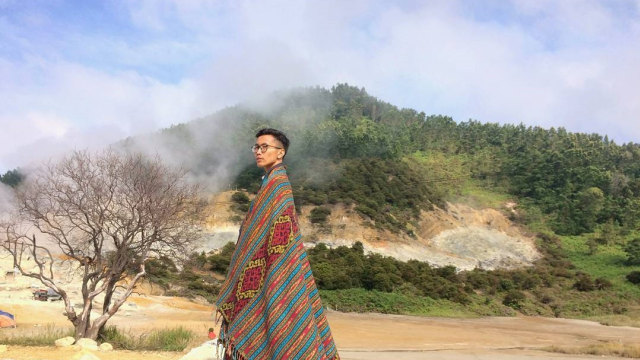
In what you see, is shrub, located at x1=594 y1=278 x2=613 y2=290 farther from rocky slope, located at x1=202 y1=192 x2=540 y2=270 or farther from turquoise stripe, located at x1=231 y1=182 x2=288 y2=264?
turquoise stripe, located at x1=231 y1=182 x2=288 y2=264

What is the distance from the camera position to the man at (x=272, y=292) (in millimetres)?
2615

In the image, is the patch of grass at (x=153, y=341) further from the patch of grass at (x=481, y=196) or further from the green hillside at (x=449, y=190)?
the patch of grass at (x=481, y=196)

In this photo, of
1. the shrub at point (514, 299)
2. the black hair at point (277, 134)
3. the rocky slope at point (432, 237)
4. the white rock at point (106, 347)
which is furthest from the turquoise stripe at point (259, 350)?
the rocky slope at point (432, 237)

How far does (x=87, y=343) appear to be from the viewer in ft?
32.4

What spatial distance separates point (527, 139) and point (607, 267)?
121 ft

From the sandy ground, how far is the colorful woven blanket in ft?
23.9

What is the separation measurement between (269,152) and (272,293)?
84cm

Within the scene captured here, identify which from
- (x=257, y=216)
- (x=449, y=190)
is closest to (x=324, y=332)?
(x=257, y=216)

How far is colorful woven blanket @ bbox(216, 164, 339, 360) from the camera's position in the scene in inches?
103

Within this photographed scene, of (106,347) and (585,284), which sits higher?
(106,347)

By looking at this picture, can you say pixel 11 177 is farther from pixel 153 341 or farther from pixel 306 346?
pixel 306 346

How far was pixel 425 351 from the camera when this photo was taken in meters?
16.2

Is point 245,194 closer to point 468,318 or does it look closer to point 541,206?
point 468,318

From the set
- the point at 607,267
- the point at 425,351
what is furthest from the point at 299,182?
the point at 425,351
